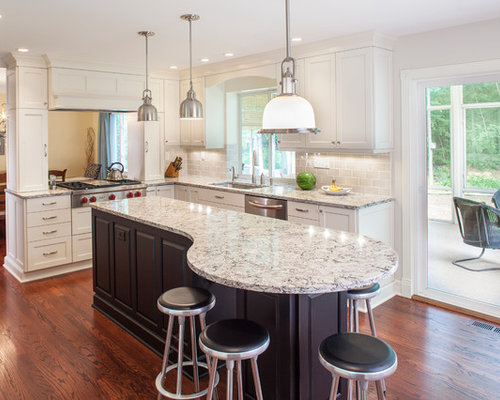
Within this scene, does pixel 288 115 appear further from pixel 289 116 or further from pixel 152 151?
pixel 152 151

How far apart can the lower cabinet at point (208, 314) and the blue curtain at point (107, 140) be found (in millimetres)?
3366

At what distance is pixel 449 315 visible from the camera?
373cm

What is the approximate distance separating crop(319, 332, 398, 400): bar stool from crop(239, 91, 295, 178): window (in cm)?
368

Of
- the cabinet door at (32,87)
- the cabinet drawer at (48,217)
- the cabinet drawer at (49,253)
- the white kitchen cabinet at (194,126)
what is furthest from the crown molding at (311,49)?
the cabinet drawer at (49,253)

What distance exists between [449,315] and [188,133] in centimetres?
411

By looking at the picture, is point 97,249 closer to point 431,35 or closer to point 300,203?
point 300,203

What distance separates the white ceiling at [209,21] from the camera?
10.3 ft

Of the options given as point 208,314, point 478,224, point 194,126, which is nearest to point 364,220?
point 478,224

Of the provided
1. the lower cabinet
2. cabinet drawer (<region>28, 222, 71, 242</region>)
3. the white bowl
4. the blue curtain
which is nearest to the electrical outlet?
the white bowl

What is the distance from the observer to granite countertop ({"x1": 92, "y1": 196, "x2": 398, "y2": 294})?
1741 mm

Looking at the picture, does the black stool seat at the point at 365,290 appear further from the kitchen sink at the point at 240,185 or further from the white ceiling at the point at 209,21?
the kitchen sink at the point at 240,185

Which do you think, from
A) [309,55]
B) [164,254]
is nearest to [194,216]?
[164,254]

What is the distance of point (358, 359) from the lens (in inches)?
64.3

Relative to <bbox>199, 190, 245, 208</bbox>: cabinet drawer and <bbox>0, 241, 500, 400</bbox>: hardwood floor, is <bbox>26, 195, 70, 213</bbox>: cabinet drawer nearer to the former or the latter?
<bbox>0, 241, 500, 400</bbox>: hardwood floor
